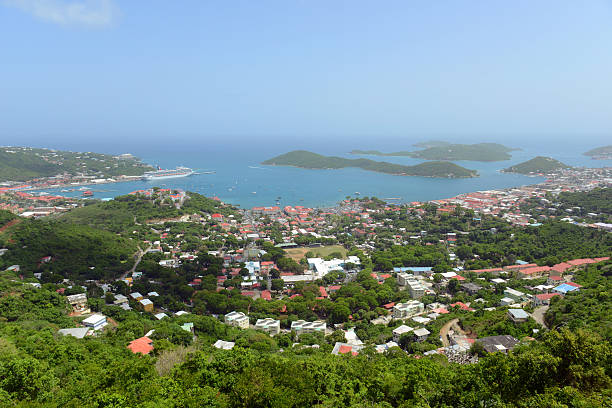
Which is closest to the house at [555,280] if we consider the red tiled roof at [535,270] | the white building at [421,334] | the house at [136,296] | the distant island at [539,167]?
the red tiled roof at [535,270]

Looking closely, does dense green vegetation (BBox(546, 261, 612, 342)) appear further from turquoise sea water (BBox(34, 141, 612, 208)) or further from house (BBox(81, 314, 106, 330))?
turquoise sea water (BBox(34, 141, 612, 208))

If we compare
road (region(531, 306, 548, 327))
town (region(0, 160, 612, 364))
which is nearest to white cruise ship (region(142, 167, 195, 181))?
town (region(0, 160, 612, 364))

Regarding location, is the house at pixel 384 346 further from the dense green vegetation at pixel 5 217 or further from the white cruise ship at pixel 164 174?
the white cruise ship at pixel 164 174

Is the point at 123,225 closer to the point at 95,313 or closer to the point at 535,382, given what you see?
the point at 95,313

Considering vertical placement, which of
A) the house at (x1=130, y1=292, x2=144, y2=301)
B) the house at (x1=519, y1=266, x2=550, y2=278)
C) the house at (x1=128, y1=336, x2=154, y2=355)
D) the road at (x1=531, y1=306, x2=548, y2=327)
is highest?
the house at (x1=128, y1=336, x2=154, y2=355)

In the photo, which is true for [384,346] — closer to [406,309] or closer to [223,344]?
[406,309]
